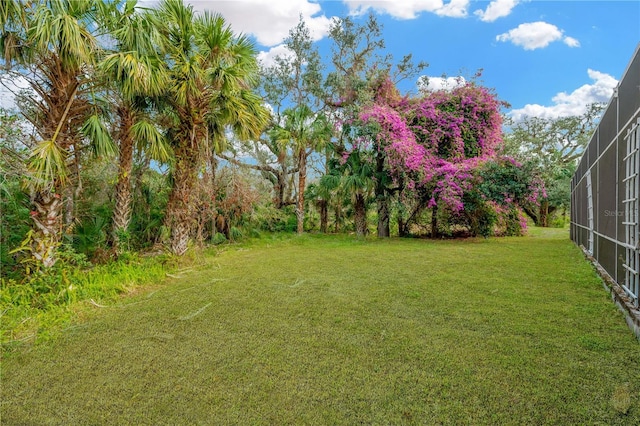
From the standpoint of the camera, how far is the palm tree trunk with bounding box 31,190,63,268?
434cm

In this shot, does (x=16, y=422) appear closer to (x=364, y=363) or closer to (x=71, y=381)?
(x=71, y=381)

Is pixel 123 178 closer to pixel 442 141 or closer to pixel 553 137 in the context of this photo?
pixel 442 141

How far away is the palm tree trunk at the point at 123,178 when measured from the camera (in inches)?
241

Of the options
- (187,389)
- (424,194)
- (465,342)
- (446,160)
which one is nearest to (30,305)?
(187,389)

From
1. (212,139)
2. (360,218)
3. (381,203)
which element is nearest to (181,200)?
(212,139)

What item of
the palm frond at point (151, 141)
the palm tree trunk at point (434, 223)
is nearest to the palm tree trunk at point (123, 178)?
the palm frond at point (151, 141)

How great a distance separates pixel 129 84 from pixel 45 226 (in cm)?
237

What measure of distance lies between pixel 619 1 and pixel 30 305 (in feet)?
28.1

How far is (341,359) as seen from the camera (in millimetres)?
2502

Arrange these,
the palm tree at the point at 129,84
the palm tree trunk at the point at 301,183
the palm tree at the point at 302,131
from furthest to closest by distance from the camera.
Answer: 1. the palm tree trunk at the point at 301,183
2. the palm tree at the point at 302,131
3. the palm tree at the point at 129,84

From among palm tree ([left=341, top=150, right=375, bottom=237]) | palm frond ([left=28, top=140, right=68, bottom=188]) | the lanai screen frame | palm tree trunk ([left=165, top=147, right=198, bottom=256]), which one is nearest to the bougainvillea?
palm tree ([left=341, top=150, right=375, bottom=237])

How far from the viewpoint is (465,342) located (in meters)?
2.72

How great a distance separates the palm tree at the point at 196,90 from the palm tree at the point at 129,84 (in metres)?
0.39

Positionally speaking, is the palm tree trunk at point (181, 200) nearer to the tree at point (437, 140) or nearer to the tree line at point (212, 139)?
the tree line at point (212, 139)
